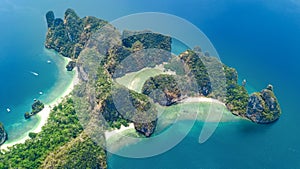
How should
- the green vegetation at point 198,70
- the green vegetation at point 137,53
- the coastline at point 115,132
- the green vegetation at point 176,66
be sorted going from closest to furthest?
the coastline at point 115,132 < the green vegetation at point 198,70 < the green vegetation at point 137,53 < the green vegetation at point 176,66

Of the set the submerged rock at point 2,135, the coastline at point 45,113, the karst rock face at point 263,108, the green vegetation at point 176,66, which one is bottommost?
the submerged rock at point 2,135

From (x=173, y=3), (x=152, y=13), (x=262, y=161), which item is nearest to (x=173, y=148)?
(x=262, y=161)

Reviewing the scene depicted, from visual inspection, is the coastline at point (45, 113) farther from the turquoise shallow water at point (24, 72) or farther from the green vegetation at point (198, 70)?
the green vegetation at point (198, 70)

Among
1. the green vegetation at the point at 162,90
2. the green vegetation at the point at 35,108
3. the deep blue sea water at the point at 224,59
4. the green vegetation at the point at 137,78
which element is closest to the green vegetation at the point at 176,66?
the green vegetation at the point at 137,78

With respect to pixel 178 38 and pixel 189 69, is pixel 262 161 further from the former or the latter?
pixel 178 38

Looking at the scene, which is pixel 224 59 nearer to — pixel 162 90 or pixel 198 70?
pixel 198 70

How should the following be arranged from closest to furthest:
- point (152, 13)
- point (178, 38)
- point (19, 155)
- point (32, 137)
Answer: point (19, 155) → point (32, 137) → point (178, 38) → point (152, 13)

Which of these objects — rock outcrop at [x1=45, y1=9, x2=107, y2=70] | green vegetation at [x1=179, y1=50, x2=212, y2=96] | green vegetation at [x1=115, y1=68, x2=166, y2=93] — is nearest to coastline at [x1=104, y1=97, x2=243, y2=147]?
green vegetation at [x1=179, y1=50, x2=212, y2=96]

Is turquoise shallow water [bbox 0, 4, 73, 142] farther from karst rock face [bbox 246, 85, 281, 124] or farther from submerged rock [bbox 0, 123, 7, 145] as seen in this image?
karst rock face [bbox 246, 85, 281, 124]
